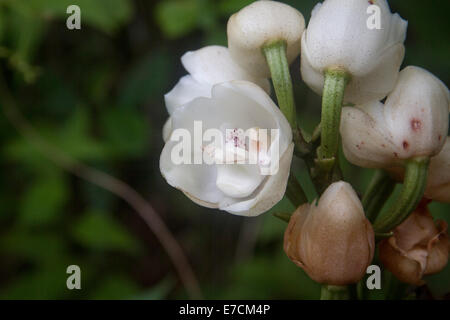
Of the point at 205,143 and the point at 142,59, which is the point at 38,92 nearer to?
the point at 142,59

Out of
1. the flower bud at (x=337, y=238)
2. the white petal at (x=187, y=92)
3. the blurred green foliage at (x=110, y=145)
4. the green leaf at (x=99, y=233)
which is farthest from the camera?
the green leaf at (x=99, y=233)

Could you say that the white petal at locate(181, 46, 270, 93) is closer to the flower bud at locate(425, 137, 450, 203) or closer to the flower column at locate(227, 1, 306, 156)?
the flower column at locate(227, 1, 306, 156)

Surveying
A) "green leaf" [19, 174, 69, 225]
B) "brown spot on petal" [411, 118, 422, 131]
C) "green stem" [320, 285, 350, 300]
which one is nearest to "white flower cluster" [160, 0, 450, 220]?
"brown spot on petal" [411, 118, 422, 131]

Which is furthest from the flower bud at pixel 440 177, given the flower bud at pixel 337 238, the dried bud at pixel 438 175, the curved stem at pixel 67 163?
the curved stem at pixel 67 163

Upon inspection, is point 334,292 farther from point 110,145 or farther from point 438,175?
point 110,145

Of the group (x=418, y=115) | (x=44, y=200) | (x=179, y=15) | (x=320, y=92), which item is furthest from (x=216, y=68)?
(x=44, y=200)

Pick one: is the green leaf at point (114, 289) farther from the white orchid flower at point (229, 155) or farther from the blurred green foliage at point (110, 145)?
the white orchid flower at point (229, 155)

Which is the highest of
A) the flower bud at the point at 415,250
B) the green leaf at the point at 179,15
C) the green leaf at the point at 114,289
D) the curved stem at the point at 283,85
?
the green leaf at the point at 179,15
